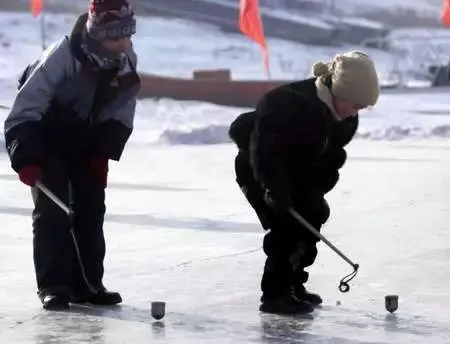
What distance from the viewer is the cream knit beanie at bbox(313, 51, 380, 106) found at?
6312mm

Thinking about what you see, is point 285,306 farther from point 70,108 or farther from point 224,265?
point 224,265

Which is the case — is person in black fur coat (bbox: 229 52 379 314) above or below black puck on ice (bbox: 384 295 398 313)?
above

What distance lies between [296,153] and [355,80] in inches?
16.2

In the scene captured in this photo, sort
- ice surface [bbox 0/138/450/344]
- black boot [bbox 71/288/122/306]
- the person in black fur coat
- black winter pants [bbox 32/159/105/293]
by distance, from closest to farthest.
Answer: ice surface [bbox 0/138/450/344]
the person in black fur coat
black winter pants [bbox 32/159/105/293]
black boot [bbox 71/288/122/306]

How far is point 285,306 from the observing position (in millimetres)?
6672

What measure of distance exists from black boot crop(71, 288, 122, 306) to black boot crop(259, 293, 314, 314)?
0.65 m

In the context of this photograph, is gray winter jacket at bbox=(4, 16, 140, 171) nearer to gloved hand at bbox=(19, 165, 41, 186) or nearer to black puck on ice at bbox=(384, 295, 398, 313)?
gloved hand at bbox=(19, 165, 41, 186)

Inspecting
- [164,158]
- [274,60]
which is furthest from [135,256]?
[274,60]

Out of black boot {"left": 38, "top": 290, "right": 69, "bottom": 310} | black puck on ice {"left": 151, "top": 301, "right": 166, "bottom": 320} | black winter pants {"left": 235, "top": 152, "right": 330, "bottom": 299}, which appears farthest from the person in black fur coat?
black boot {"left": 38, "top": 290, "right": 69, "bottom": 310}

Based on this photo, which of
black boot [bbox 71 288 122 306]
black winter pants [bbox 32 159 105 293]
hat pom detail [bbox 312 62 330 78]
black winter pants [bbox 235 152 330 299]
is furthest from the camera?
black boot [bbox 71 288 122 306]

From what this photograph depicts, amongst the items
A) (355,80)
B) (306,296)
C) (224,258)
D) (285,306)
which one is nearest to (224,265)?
(224,258)

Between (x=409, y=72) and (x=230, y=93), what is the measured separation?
1275 centimetres

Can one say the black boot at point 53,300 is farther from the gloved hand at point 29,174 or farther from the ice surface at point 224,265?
the gloved hand at point 29,174

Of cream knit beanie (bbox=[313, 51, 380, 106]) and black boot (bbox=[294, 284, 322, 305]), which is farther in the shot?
black boot (bbox=[294, 284, 322, 305])
